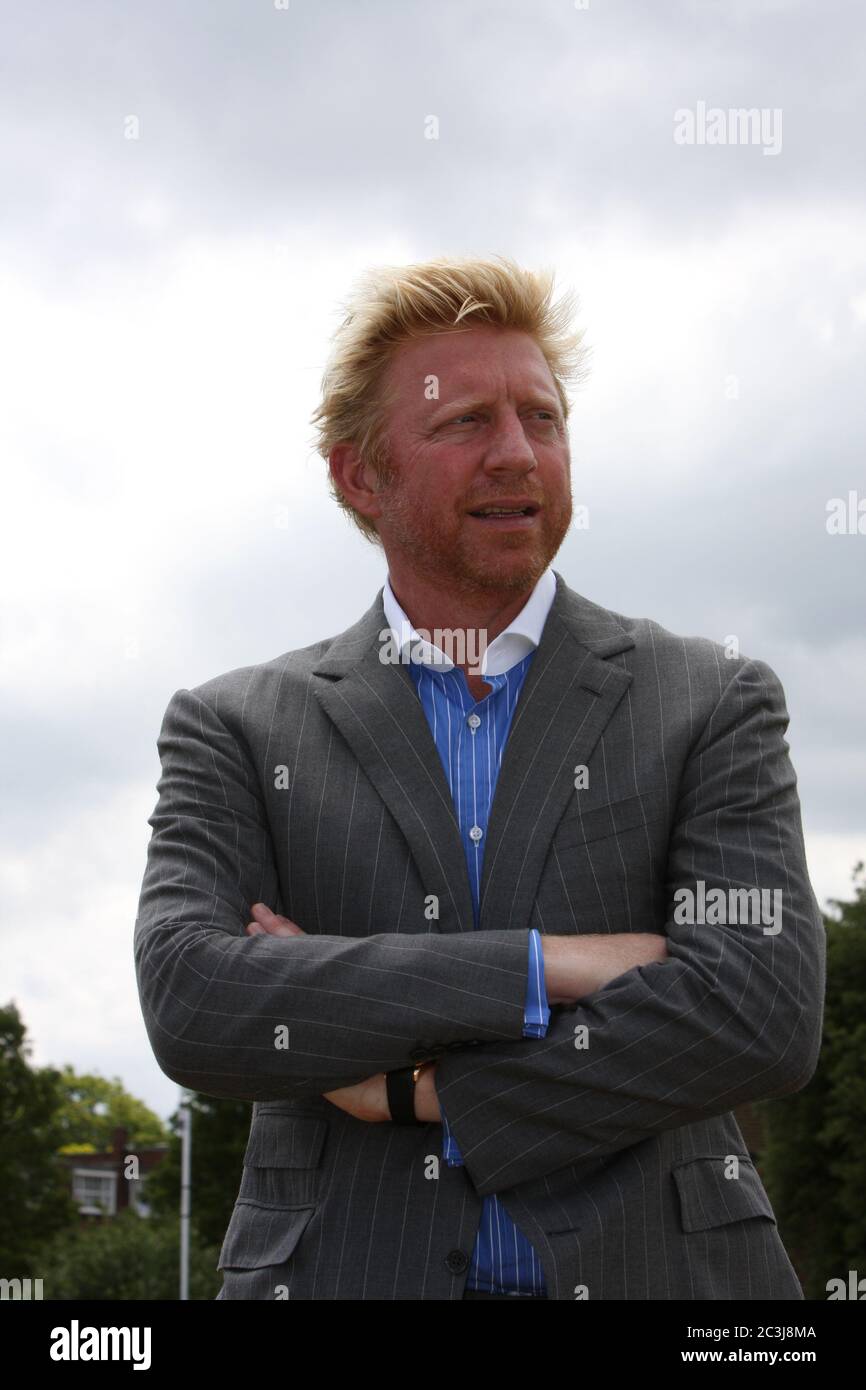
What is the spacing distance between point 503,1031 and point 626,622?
1331 millimetres

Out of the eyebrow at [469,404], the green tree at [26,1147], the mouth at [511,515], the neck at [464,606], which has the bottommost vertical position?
the green tree at [26,1147]

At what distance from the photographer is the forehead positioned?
464 centimetres

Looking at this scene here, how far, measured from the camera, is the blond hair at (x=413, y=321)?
4.70m

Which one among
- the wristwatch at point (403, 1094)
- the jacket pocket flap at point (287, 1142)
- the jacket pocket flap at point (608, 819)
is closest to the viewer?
the wristwatch at point (403, 1094)

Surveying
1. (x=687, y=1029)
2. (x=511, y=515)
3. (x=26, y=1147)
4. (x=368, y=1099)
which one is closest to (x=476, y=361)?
(x=511, y=515)

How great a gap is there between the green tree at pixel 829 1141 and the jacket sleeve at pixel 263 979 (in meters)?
41.6

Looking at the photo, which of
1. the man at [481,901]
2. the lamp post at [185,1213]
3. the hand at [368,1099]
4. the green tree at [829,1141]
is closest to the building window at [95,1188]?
the lamp post at [185,1213]

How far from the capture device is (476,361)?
15.3 ft

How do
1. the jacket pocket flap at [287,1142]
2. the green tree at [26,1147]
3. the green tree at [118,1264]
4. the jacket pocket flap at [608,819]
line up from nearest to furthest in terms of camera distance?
the jacket pocket flap at [287,1142], the jacket pocket flap at [608,819], the green tree at [118,1264], the green tree at [26,1147]

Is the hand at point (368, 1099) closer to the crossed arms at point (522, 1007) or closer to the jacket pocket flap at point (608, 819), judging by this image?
the crossed arms at point (522, 1007)

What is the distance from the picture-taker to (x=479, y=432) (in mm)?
4613

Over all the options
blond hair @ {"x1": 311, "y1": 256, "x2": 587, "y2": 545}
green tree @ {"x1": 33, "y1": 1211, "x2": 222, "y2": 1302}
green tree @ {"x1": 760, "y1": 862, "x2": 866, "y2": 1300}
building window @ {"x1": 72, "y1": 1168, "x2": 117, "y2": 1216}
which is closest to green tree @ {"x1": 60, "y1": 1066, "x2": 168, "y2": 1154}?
building window @ {"x1": 72, "y1": 1168, "x2": 117, "y2": 1216}
